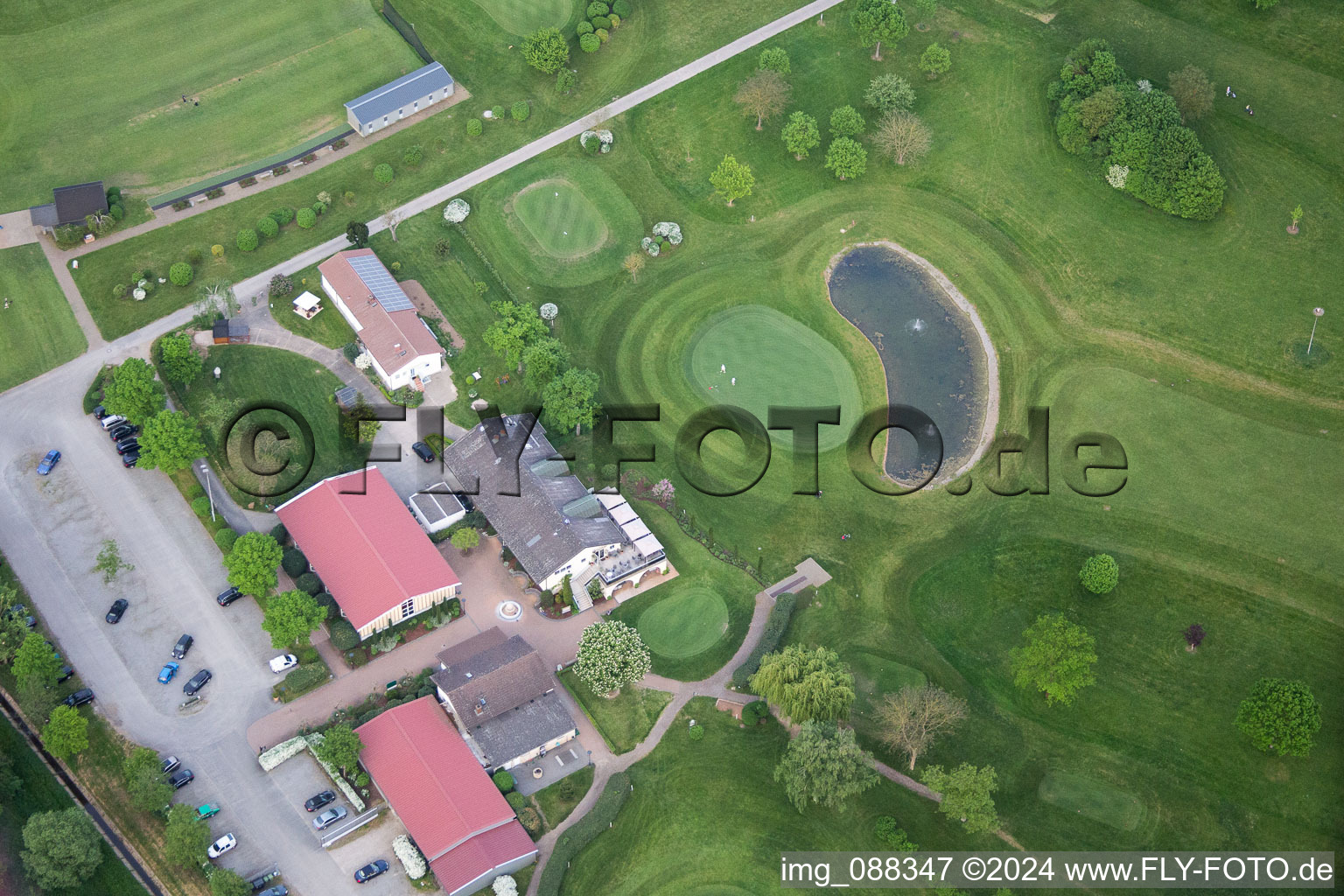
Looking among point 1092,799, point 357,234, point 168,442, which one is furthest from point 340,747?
point 1092,799

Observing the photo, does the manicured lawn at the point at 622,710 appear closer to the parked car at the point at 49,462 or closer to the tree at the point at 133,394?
the tree at the point at 133,394

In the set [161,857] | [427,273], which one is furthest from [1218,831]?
[427,273]

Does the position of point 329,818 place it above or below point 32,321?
below

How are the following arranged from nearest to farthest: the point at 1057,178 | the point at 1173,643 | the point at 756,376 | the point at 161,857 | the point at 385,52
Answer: the point at 161,857
the point at 1173,643
the point at 756,376
the point at 1057,178
the point at 385,52

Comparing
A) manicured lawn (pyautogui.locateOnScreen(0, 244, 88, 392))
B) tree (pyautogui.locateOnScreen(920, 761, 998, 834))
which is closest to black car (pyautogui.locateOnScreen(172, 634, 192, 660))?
manicured lawn (pyautogui.locateOnScreen(0, 244, 88, 392))

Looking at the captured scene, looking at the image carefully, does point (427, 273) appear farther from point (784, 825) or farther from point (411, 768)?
point (784, 825)

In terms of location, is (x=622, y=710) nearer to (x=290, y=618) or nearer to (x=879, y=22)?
(x=290, y=618)
